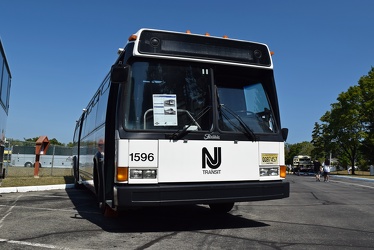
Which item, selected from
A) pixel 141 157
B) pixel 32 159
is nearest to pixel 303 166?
pixel 32 159

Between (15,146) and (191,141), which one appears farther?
(15,146)

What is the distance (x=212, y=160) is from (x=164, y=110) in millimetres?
1081

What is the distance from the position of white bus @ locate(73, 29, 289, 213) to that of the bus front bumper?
1 centimetres

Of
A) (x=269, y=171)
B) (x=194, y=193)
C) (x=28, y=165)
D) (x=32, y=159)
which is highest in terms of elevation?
(x=269, y=171)

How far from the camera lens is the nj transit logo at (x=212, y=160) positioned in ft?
18.9

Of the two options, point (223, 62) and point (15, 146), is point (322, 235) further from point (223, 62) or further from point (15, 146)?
point (15, 146)

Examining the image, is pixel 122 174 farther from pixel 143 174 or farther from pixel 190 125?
pixel 190 125

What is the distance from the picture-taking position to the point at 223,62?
6270 mm

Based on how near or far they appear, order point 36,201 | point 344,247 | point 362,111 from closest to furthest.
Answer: point 344,247
point 36,201
point 362,111

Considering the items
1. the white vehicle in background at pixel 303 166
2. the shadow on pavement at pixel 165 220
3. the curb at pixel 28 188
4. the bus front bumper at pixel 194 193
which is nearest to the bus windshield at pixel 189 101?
the bus front bumper at pixel 194 193

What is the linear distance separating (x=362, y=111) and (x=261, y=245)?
48.7m

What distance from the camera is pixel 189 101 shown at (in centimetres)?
590

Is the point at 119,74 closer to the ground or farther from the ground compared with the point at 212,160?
farther from the ground

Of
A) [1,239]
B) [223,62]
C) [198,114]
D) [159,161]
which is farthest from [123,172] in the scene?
[223,62]
